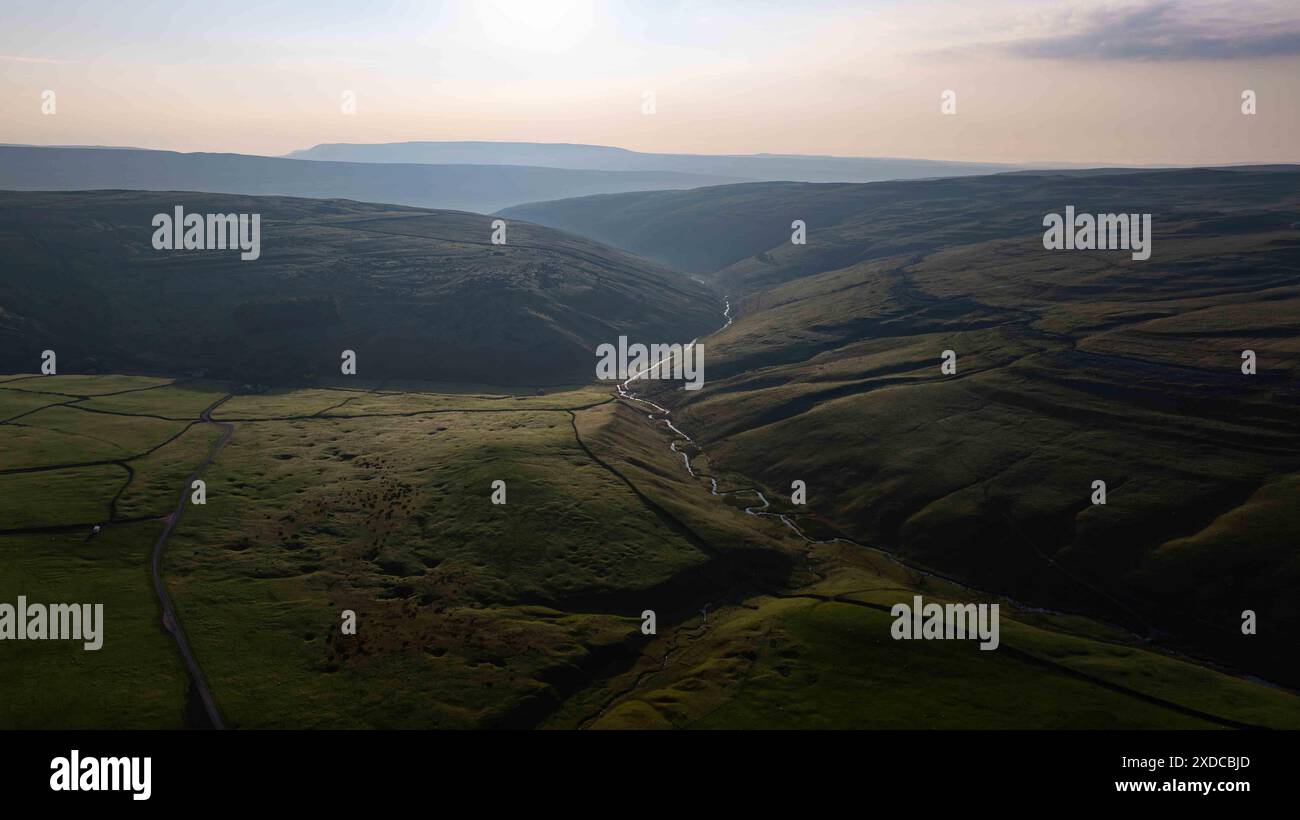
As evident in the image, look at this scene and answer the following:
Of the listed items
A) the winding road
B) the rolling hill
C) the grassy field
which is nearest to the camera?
the winding road

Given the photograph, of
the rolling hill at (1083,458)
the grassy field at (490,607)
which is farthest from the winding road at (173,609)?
the rolling hill at (1083,458)

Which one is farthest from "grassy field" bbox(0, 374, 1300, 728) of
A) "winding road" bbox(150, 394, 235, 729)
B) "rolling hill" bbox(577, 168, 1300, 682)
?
"rolling hill" bbox(577, 168, 1300, 682)

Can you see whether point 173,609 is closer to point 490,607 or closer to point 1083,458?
point 490,607

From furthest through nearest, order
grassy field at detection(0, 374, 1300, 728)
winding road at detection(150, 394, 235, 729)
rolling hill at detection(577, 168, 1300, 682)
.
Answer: rolling hill at detection(577, 168, 1300, 682) → grassy field at detection(0, 374, 1300, 728) → winding road at detection(150, 394, 235, 729)

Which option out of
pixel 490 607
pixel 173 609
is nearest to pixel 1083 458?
pixel 490 607

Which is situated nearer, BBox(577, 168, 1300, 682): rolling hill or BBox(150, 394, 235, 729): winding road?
BBox(150, 394, 235, 729): winding road

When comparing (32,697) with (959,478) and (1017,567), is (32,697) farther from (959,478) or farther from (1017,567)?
(959,478)

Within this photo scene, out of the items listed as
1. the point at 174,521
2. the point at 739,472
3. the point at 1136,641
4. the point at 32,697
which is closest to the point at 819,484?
the point at 739,472

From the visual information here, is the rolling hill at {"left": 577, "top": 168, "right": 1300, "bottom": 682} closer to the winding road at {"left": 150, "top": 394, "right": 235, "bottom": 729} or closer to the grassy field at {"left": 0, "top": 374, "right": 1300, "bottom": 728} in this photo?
the grassy field at {"left": 0, "top": 374, "right": 1300, "bottom": 728}

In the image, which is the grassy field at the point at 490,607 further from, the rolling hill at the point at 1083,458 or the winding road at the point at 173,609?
the rolling hill at the point at 1083,458
